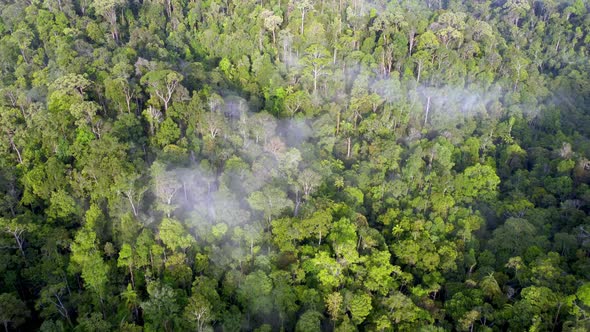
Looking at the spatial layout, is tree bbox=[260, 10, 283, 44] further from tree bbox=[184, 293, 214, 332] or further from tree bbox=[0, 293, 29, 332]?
tree bbox=[0, 293, 29, 332]

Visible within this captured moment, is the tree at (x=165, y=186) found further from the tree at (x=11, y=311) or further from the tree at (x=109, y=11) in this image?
the tree at (x=109, y=11)

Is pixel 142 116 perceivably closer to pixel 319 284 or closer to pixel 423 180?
pixel 319 284

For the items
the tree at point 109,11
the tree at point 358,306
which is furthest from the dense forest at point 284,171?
the tree at point 109,11

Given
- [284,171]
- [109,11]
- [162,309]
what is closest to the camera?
[162,309]

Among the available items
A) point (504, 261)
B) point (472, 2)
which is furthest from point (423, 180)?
point (472, 2)

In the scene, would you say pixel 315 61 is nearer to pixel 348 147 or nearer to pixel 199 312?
pixel 348 147

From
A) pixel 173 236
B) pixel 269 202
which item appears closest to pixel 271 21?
pixel 269 202

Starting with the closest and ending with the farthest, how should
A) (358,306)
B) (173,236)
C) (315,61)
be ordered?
(358,306) < (173,236) < (315,61)
